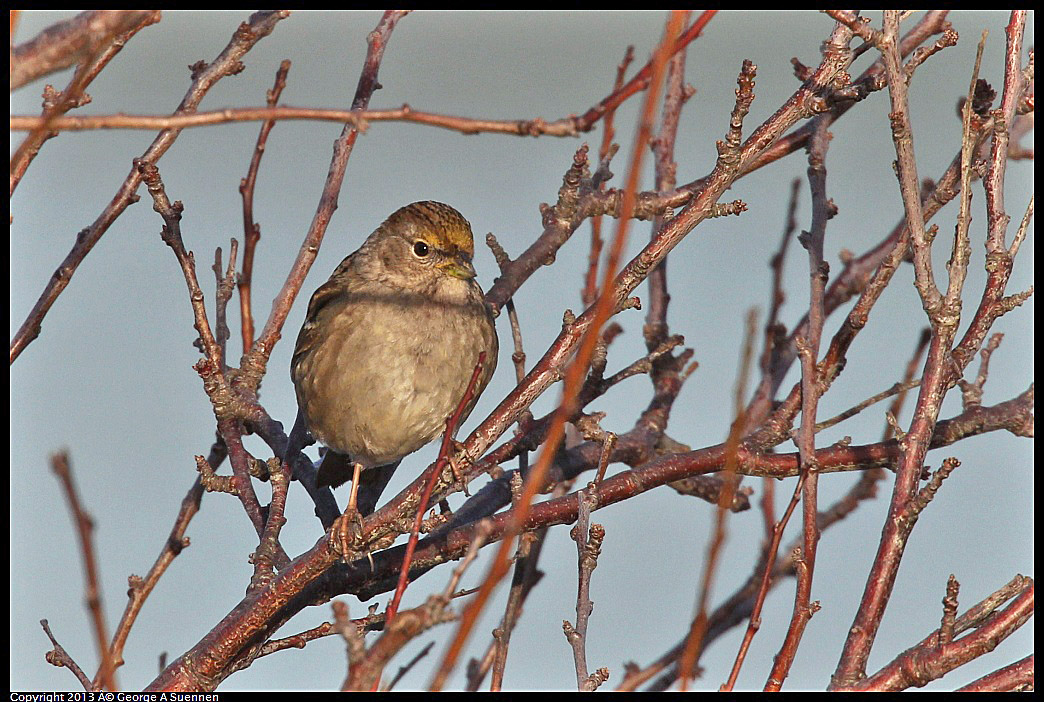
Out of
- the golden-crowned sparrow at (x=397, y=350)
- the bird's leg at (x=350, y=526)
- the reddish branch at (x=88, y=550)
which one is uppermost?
the golden-crowned sparrow at (x=397, y=350)

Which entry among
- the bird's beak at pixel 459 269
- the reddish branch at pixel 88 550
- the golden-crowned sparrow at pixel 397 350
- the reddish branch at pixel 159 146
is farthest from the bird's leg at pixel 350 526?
the reddish branch at pixel 88 550

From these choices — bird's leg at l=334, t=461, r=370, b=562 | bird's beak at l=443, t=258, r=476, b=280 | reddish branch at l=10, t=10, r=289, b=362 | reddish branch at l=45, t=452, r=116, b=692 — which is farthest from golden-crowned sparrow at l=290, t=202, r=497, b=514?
reddish branch at l=45, t=452, r=116, b=692

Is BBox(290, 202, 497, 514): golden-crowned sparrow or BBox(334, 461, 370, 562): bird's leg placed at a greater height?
BBox(290, 202, 497, 514): golden-crowned sparrow

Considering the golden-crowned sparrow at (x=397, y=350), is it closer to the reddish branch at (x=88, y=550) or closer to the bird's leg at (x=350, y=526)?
the bird's leg at (x=350, y=526)

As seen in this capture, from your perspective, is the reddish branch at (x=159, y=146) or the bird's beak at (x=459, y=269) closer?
the reddish branch at (x=159, y=146)

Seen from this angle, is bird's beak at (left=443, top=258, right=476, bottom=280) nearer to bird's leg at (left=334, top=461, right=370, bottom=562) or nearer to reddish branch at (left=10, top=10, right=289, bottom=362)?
bird's leg at (left=334, top=461, right=370, bottom=562)

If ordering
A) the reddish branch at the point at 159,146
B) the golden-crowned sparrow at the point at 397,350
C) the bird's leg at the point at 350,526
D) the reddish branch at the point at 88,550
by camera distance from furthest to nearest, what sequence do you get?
the golden-crowned sparrow at the point at 397,350
the reddish branch at the point at 159,146
the bird's leg at the point at 350,526
the reddish branch at the point at 88,550

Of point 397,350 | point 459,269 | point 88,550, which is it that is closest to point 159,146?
point 397,350
